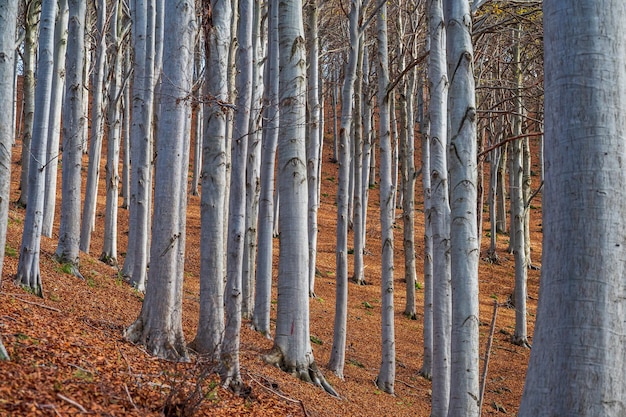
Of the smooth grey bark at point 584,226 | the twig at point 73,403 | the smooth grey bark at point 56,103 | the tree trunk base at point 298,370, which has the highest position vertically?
the smooth grey bark at point 56,103

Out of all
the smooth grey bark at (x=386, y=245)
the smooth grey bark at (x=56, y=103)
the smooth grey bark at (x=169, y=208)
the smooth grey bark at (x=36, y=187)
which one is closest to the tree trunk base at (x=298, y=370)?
the smooth grey bark at (x=169, y=208)

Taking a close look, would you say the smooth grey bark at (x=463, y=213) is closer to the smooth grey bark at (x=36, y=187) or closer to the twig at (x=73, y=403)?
the twig at (x=73, y=403)

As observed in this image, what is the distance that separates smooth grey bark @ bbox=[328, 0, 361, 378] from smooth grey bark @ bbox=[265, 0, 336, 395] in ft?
8.64

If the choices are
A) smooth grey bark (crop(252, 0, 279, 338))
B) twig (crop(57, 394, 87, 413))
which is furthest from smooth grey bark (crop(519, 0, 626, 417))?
smooth grey bark (crop(252, 0, 279, 338))

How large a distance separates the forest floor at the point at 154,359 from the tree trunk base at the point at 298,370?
0.15m

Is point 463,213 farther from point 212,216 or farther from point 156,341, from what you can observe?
point 156,341

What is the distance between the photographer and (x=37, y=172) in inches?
305

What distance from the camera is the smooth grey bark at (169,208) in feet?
22.4

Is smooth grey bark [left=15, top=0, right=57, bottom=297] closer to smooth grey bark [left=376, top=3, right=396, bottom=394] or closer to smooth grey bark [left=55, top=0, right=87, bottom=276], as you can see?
smooth grey bark [left=55, top=0, right=87, bottom=276]

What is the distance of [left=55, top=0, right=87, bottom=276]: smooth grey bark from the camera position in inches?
418

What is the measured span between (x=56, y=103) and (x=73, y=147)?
1.72 meters

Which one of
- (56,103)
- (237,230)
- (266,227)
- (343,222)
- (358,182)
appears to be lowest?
(237,230)

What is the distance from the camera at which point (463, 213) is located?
6027 mm

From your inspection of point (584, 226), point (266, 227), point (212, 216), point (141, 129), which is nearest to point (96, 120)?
point (141, 129)
